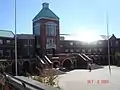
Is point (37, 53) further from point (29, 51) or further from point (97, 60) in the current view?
point (97, 60)

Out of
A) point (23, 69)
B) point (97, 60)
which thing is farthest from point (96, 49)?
point (23, 69)

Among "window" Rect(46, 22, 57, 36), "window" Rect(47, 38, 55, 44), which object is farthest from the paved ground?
"window" Rect(46, 22, 57, 36)

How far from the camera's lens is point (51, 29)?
4888 cm

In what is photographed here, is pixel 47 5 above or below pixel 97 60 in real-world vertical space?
above

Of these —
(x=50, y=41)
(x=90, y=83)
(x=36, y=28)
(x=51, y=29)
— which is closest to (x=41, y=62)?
(x=50, y=41)

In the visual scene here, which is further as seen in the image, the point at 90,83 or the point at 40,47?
the point at 40,47

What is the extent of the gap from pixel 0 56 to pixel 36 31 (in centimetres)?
1193

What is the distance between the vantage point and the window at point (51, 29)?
158 feet

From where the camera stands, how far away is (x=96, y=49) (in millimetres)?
60969

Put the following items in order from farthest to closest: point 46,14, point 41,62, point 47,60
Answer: point 46,14 → point 47,60 → point 41,62


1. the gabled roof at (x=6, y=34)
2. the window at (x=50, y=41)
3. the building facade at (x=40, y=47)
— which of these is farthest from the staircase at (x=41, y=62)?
the gabled roof at (x=6, y=34)

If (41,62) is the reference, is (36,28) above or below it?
above

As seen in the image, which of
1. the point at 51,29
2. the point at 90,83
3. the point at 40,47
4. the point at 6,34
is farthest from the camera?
the point at 51,29

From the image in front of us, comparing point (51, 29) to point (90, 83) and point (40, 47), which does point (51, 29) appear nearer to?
point (40, 47)
